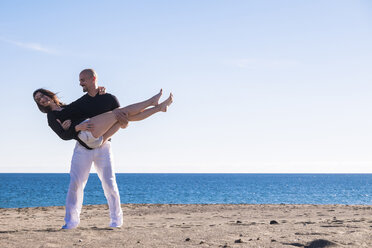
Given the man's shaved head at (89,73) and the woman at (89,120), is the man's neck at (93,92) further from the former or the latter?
the woman at (89,120)

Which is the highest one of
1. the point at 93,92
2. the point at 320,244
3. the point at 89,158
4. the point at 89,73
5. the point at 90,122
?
the point at 89,73

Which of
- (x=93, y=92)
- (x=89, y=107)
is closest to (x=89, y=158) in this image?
(x=89, y=107)

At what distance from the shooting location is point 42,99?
6371mm

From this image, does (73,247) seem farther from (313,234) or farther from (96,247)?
(313,234)

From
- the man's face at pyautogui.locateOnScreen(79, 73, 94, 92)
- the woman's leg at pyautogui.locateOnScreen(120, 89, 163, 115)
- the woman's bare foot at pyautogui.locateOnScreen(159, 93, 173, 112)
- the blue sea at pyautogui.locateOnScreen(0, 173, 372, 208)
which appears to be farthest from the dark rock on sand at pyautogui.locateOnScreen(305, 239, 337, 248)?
the blue sea at pyautogui.locateOnScreen(0, 173, 372, 208)

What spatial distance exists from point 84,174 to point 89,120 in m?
0.83

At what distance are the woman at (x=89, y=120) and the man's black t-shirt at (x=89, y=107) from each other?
0.30ft

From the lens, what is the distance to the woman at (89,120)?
6.23 meters

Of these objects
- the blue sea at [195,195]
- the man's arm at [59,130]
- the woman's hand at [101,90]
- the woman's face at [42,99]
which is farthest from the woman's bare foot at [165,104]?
the blue sea at [195,195]

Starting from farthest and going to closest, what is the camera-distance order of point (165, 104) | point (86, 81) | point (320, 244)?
point (165, 104) → point (86, 81) → point (320, 244)

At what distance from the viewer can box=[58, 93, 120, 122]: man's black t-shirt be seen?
6503mm

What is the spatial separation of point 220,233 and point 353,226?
2.38 m

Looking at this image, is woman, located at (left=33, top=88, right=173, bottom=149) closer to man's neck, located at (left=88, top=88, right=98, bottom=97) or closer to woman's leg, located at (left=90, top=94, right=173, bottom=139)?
woman's leg, located at (left=90, top=94, right=173, bottom=139)

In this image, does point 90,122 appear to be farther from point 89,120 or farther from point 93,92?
point 93,92
